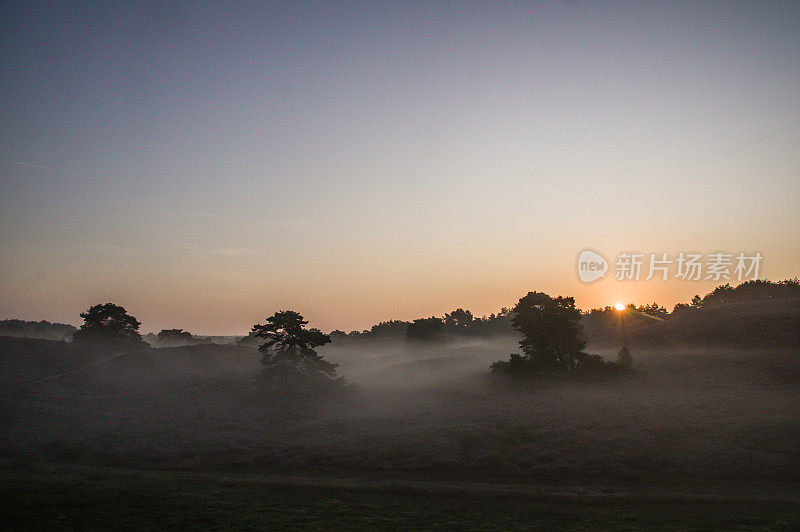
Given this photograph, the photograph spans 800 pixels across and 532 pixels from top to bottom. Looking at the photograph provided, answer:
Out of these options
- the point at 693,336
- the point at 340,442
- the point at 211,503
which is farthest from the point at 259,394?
the point at 693,336

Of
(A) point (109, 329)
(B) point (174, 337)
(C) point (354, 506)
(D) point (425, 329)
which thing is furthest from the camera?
(B) point (174, 337)

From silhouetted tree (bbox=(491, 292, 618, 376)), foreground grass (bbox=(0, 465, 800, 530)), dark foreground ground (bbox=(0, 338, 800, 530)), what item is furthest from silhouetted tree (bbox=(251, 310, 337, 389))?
foreground grass (bbox=(0, 465, 800, 530))

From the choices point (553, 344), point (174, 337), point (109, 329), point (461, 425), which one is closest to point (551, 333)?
point (553, 344)

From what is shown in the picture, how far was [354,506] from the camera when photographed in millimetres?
19641

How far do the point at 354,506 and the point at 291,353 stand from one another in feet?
126

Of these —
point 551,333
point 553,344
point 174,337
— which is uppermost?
point 551,333

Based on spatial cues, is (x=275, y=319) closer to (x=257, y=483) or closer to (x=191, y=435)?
(x=191, y=435)

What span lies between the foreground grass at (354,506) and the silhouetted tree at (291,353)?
29.6 m

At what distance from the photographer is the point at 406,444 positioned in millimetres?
31109

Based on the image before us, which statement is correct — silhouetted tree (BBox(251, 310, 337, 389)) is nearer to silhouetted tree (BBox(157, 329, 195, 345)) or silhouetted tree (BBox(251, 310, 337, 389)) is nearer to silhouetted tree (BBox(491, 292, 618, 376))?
silhouetted tree (BBox(491, 292, 618, 376))

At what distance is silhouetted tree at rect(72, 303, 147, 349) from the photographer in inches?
3440

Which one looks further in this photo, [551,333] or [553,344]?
[551,333]

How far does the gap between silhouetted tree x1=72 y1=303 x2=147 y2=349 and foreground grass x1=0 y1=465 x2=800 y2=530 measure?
72644 millimetres

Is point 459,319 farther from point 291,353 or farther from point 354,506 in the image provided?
point 354,506
